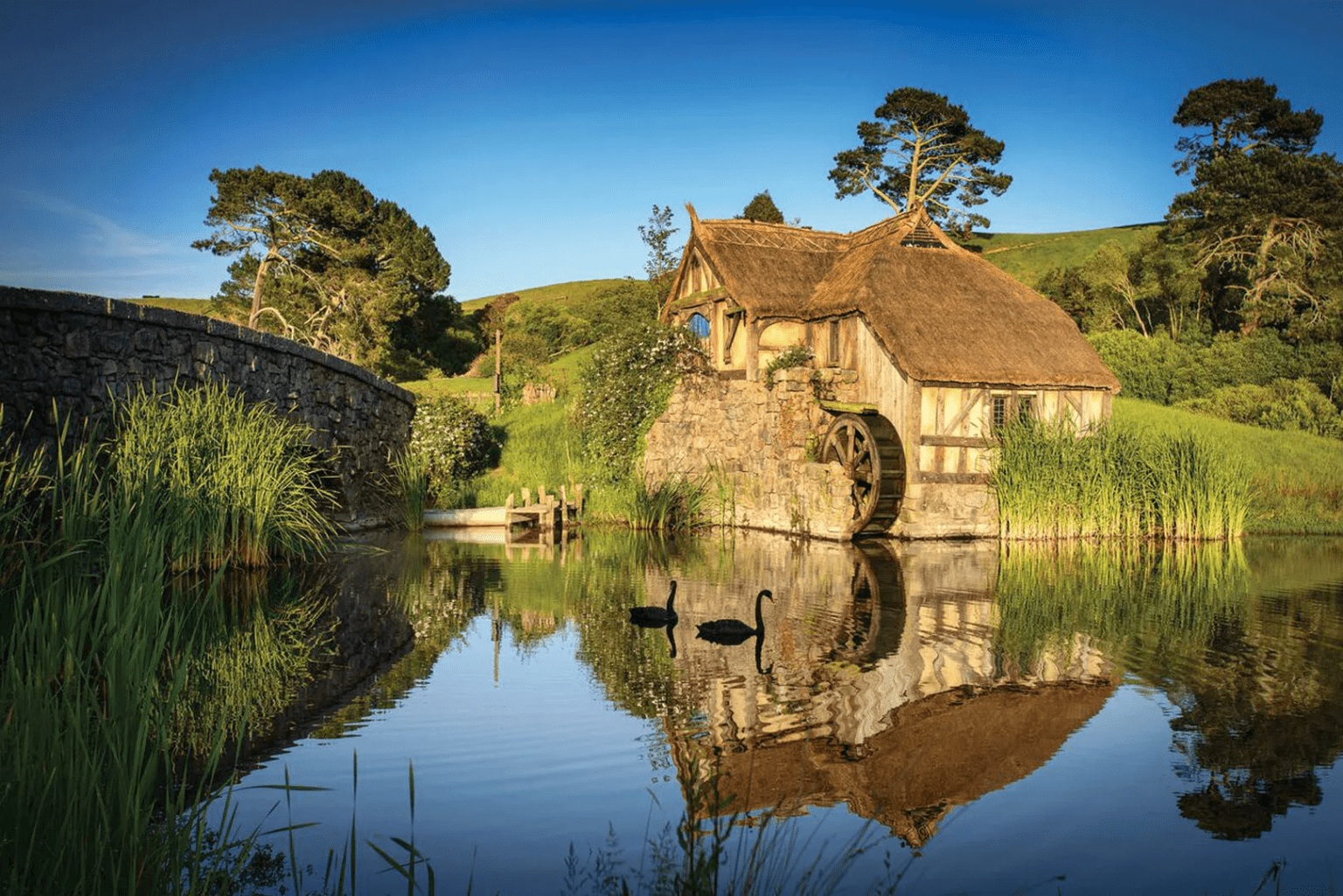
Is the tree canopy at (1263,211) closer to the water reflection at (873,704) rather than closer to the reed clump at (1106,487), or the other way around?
the reed clump at (1106,487)

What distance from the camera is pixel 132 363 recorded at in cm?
1211

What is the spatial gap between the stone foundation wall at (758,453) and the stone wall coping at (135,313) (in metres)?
9.38

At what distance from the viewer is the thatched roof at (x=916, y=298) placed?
73.2 ft

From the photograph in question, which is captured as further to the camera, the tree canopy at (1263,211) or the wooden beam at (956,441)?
the tree canopy at (1263,211)

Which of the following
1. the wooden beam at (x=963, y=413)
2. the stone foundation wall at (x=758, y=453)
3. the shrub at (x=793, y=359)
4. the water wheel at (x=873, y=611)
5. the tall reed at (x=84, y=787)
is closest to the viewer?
the tall reed at (x=84, y=787)

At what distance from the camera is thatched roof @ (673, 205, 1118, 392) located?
22.3 metres

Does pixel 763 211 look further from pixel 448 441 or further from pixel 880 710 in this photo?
pixel 880 710

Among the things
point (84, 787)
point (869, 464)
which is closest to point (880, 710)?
point (84, 787)

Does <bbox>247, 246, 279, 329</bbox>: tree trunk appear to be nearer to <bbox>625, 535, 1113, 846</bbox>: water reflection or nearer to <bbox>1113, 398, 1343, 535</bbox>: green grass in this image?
<bbox>1113, 398, 1343, 535</bbox>: green grass

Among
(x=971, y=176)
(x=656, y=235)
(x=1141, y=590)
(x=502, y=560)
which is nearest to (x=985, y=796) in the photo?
(x=1141, y=590)

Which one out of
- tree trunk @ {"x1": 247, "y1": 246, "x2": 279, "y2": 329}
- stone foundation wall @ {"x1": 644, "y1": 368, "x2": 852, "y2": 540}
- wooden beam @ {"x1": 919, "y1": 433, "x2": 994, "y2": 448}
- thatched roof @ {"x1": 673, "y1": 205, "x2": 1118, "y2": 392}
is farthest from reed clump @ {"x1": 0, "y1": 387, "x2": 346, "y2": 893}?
tree trunk @ {"x1": 247, "y1": 246, "x2": 279, "y2": 329}

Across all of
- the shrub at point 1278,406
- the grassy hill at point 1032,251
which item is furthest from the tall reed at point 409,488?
the grassy hill at point 1032,251

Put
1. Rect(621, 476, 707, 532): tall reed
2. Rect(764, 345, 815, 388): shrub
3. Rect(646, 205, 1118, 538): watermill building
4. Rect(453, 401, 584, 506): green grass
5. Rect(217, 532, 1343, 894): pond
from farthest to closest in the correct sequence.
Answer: Rect(453, 401, 584, 506): green grass, Rect(764, 345, 815, 388): shrub, Rect(621, 476, 707, 532): tall reed, Rect(646, 205, 1118, 538): watermill building, Rect(217, 532, 1343, 894): pond

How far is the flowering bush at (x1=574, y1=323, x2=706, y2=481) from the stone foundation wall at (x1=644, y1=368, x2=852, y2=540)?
2.94ft
